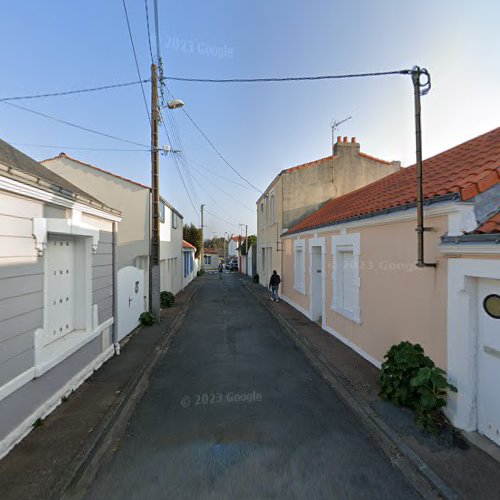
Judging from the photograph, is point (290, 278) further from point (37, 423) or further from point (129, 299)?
point (37, 423)

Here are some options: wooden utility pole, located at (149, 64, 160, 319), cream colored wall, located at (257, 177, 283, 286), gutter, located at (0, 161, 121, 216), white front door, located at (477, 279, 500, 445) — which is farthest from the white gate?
cream colored wall, located at (257, 177, 283, 286)

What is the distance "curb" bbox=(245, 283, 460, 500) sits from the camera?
281 cm

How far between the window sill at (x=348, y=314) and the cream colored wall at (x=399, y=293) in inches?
4.5

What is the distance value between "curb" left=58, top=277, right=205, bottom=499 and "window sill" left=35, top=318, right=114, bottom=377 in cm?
107

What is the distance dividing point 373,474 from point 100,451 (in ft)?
10.1

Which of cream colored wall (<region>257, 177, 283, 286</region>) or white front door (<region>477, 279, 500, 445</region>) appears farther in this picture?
cream colored wall (<region>257, 177, 283, 286</region>)

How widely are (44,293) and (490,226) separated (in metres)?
5.91

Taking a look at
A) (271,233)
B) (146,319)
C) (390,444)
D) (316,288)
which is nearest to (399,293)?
(390,444)

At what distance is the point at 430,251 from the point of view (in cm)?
426

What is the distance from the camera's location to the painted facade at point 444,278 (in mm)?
3467

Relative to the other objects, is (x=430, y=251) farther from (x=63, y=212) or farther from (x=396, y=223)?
(x=63, y=212)

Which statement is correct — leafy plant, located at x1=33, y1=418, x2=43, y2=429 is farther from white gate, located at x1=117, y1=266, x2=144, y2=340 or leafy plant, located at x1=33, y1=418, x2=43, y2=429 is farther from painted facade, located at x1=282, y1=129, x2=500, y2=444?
Answer: painted facade, located at x1=282, y1=129, x2=500, y2=444

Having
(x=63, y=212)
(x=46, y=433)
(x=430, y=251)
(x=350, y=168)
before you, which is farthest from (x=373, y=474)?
(x=350, y=168)

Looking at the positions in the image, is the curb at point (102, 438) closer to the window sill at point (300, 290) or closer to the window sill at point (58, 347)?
the window sill at point (58, 347)
